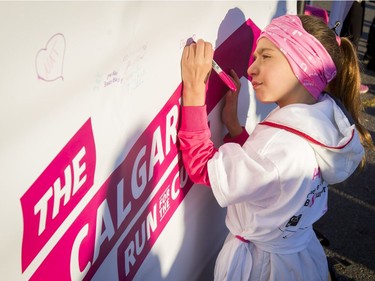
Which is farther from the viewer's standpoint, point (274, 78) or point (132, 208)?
point (274, 78)

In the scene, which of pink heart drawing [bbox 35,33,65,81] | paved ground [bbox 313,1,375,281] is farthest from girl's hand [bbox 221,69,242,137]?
paved ground [bbox 313,1,375,281]

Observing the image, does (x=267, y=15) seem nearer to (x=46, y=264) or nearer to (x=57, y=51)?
(x=57, y=51)

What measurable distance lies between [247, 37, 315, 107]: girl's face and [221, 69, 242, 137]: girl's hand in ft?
0.35

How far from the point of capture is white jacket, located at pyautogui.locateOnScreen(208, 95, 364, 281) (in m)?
1.24

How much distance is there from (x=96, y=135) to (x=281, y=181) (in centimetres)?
57

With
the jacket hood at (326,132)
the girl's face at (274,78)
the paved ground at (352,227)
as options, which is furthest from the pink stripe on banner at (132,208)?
the paved ground at (352,227)

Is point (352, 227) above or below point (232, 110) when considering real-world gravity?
below

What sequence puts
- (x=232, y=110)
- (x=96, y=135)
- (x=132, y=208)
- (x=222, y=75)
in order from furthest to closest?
(x=232, y=110)
(x=222, y=75)
(x=132, y=208)
(x=96, y=135)

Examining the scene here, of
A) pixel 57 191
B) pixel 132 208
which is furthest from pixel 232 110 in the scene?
pixel 57 191

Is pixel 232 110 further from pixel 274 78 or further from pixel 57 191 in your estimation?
pixel 57 191

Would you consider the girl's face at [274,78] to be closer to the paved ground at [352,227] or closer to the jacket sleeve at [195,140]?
the jacket sleeve at [195,140]

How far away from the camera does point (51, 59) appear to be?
0.77 metres

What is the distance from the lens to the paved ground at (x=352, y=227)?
254cm

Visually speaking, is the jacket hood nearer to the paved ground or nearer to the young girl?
the young girl
